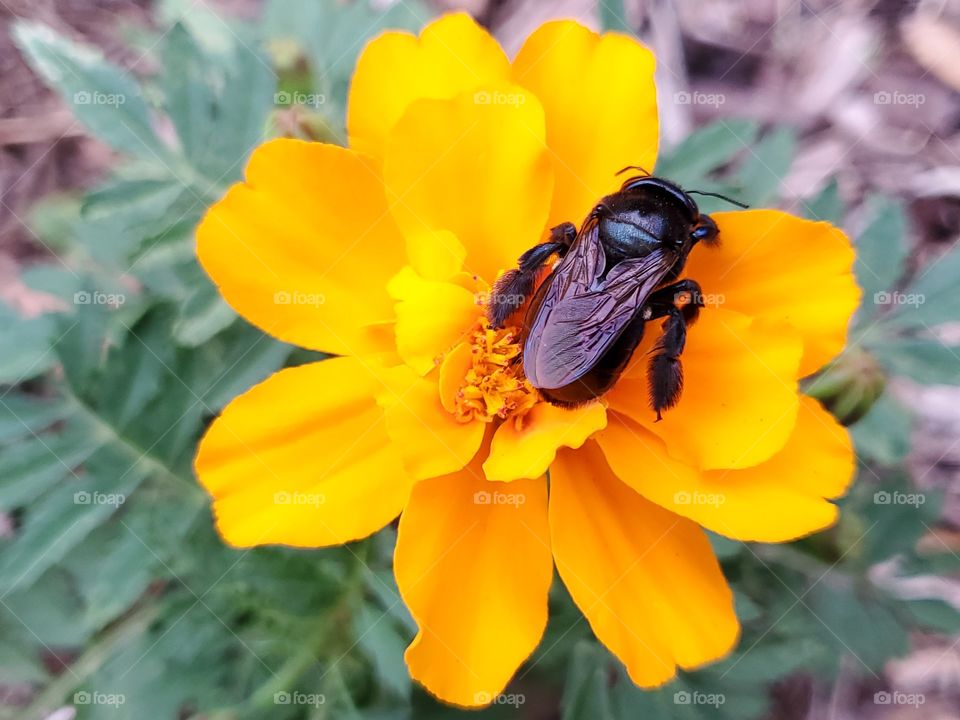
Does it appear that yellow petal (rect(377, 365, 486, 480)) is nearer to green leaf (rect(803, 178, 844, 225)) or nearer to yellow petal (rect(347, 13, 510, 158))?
yellow petal (rect(347, 13, 510, 158))

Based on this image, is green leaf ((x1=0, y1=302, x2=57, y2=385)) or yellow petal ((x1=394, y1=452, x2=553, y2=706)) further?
green leaf ((x1=0, y1=302, x2=57, y2=385))

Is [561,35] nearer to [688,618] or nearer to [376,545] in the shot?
[688,618]

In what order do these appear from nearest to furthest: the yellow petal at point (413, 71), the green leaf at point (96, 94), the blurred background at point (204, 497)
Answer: the yellow petal at point (413, 71) < the blurred background at point (204, 497) < the green leaf at point (96, 94)

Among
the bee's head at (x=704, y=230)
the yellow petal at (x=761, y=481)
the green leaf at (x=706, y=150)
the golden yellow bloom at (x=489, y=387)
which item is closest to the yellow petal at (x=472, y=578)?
the golden yellow bloom at (x=489, y=387)

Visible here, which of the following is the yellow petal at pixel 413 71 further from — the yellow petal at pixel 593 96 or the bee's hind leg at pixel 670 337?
the bee's hind leg at pixel 670 337

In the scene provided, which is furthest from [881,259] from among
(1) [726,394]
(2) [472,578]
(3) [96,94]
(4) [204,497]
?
(3) [96,94]

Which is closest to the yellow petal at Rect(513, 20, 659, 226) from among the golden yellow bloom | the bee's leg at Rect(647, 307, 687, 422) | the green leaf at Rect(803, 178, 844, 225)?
the golden yellow bloom
